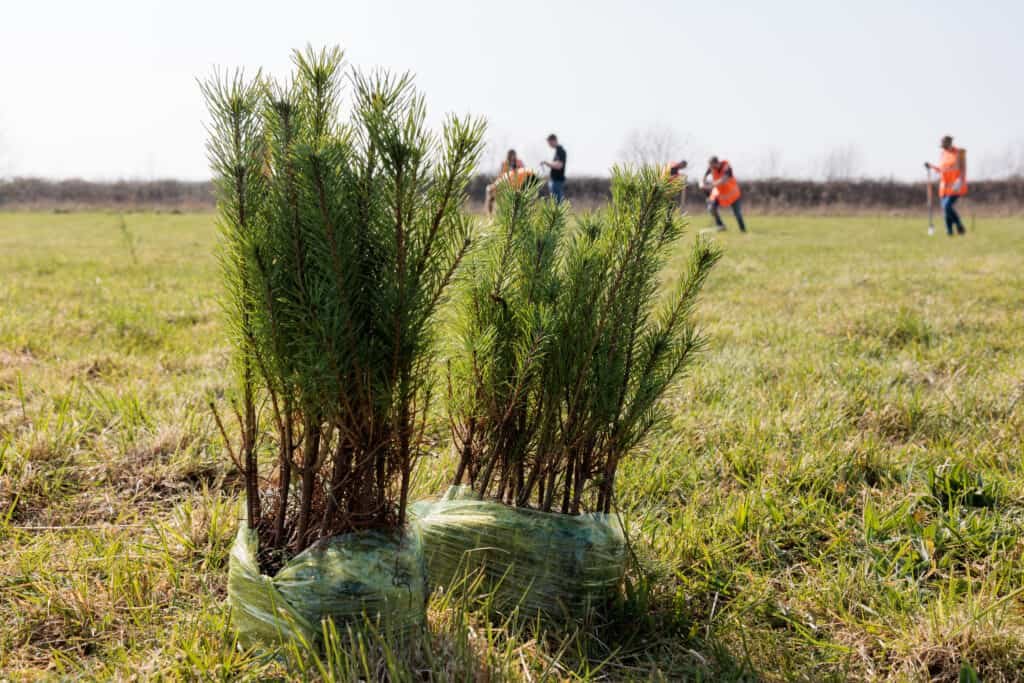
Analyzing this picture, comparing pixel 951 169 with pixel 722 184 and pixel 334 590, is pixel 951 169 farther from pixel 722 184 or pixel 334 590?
pixel 334 590

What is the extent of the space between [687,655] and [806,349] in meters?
3.21

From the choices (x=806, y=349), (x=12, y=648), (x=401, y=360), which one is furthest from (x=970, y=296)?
(x=12, y=648)

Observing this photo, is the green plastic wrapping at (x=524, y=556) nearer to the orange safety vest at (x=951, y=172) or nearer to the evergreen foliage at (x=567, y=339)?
the evergreen foliage at (x=567, y=339)

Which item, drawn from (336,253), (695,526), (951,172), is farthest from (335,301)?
(951,172)

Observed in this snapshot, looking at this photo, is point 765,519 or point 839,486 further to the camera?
point 839,486

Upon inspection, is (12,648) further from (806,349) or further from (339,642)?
(806,349)

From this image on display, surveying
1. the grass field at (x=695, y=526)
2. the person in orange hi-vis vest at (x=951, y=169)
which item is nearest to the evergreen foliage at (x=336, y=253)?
the grass field at (x=695, y=526)

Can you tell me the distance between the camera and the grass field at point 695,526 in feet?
5.11

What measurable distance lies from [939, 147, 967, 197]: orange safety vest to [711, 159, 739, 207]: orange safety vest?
450cm

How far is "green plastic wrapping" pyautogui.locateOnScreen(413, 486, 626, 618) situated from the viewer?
5.39 feet

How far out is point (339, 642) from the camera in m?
1.32

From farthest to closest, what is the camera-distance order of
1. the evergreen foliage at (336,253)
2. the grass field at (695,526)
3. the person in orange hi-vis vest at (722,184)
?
the person in orange hi-vis vest at (722,184)
the grass field at (695,526)
the evergreen foliage at (336,253)

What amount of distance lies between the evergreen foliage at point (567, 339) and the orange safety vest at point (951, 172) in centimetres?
1624

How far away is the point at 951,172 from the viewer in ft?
49.1
